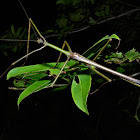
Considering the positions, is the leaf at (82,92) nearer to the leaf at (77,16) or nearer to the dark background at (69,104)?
the dark background at (69,104)

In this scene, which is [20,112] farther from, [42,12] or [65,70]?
[65,70]

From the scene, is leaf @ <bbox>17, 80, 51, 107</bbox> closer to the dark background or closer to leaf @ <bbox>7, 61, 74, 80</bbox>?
leaf @ <bbox>7, 61, 74, 80</bbox>

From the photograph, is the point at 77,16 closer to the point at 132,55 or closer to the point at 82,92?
the point at 132,55

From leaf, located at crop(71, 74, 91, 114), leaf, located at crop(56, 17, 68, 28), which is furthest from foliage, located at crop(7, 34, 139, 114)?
leaf, located at crop(56, 17, 68, 28)

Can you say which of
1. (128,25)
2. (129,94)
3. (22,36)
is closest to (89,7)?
(128,25)

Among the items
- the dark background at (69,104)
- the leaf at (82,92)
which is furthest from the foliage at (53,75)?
the dark background at (69,104)

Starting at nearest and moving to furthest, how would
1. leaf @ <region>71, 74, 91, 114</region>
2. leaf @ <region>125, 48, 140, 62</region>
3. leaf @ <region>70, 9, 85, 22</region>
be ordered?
leaf @ <region>71, 74, 91, 114</region>
leaf @ <region>125, 48, 140, 62</region>
leaf @ <region>70, 9, 85, 22</region>
